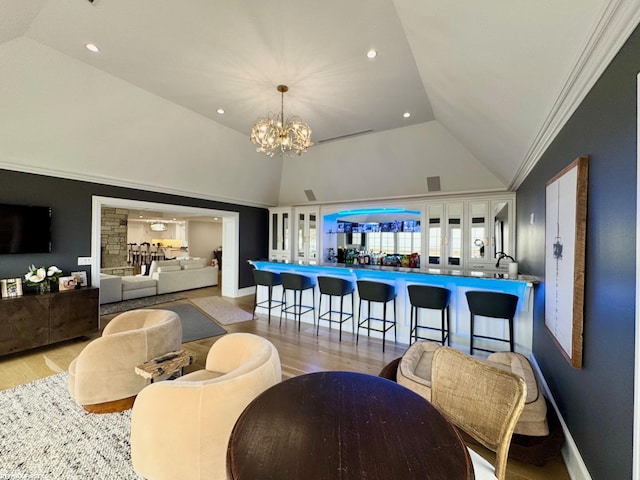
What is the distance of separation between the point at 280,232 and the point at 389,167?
3.64 metres

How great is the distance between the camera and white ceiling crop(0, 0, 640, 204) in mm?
1599

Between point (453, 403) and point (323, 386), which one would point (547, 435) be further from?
point (323, 386)

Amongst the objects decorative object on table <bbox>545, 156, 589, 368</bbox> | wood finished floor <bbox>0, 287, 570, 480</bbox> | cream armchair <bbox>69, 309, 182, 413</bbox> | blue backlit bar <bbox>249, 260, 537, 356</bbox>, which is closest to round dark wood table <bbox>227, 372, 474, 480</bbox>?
decorative object on table <bbox>545, 156, 589, 368</bbox>

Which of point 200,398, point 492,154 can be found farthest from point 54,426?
point 492,154

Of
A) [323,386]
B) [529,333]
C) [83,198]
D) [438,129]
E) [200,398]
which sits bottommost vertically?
[529,333]

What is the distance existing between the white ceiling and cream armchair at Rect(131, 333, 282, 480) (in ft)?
8.18

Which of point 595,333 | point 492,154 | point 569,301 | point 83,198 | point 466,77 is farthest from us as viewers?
point 83,198

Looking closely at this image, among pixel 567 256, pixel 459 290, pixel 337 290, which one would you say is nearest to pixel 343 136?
pixel 337 290

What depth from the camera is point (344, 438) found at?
98cm

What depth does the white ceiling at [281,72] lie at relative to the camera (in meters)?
1.60

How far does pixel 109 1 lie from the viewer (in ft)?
7.23

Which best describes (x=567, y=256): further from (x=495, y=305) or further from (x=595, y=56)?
(x=495, y=305)

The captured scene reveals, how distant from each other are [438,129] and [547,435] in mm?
4249

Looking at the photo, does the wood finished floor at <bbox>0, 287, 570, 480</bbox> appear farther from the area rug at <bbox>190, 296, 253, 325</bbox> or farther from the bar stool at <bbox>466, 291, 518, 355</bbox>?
the bar stool at <bbox>466, 291, 518, 355</bbox>
